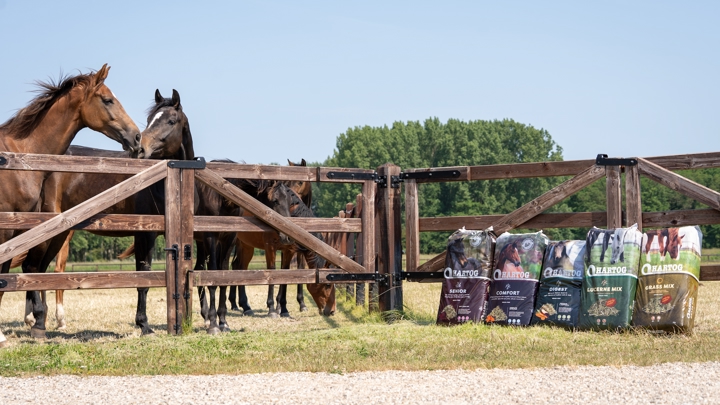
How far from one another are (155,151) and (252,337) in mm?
2629

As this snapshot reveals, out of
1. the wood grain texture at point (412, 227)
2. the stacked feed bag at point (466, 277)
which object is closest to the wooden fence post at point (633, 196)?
the stacked feed bag at point (466, 277)

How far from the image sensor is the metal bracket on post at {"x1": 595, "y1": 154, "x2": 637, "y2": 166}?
25.1ft

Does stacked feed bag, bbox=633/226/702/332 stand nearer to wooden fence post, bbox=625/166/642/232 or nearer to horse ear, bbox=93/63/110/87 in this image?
wooden fence post, bbox=625/166/642/232

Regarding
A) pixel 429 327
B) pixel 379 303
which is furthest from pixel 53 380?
pixel 379 303

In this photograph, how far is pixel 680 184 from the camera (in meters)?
7.40

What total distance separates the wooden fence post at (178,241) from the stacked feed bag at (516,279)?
295 centimetres

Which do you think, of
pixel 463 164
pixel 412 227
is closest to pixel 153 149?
pixel 412 227

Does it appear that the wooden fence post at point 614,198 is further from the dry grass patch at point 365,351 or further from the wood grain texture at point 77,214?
the wood grain texture at point 77,214

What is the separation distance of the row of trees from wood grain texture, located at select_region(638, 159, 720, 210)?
139ft

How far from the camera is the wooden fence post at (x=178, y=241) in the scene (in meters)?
7.33

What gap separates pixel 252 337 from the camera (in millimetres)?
6594

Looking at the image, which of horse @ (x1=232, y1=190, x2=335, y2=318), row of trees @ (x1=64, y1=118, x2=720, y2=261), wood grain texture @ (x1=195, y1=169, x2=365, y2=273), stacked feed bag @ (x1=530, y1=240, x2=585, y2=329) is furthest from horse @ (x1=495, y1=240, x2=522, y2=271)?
row of trees @ (x1=64, y1=118, x2=720, y2=261)

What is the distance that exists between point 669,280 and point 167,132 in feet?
17.2

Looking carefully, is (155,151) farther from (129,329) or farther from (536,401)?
(536,401)
